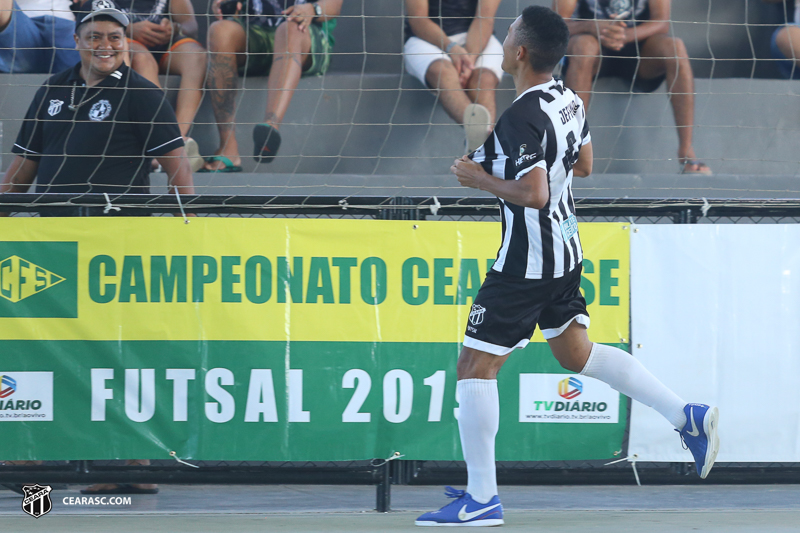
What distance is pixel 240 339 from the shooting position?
3635mm

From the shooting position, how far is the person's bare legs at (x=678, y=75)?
6.09 metres

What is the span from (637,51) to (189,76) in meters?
3.34

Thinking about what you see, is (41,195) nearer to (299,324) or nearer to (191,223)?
(191,223)

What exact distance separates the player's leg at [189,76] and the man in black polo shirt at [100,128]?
181 cm

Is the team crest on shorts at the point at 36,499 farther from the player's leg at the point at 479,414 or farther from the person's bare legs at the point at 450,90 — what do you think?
the person's bare legs at the point at 450,90

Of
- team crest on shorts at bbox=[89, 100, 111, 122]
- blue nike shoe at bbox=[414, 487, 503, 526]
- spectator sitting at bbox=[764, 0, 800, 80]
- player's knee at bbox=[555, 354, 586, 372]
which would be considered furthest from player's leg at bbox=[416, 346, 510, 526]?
spectator sitting at bbox=[764, 0, 800, 80]

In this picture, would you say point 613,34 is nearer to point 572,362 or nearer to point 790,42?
point 790,42

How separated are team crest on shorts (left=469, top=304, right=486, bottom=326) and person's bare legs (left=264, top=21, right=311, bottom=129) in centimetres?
322

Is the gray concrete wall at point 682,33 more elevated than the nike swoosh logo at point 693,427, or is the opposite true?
the gray concrete wall at point 682,33

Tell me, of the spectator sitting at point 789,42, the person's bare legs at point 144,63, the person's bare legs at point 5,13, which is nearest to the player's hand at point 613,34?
the spectator sitting at point 789,42

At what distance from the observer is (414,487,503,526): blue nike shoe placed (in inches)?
119

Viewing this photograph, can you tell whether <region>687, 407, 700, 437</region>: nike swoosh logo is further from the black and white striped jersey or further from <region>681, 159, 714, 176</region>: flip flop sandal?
<region>681, 159, 714, 176</region>: flip flop sandal

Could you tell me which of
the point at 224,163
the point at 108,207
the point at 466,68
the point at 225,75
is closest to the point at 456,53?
the point at 466,68

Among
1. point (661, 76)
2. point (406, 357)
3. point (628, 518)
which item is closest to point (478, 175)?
point (406, 357)
